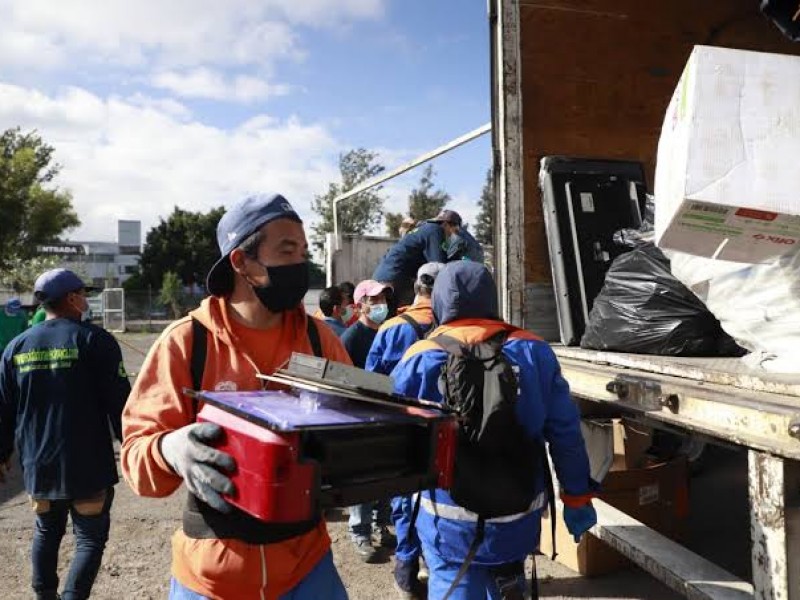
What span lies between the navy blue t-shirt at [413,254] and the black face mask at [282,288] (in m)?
3.33

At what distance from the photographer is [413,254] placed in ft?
16.8

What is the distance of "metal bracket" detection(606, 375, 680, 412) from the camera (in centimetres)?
213

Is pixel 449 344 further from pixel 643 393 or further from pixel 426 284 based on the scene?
pixel 426 284

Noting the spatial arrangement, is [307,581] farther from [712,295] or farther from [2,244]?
[2,244]

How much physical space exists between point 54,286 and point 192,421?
7.04 ft

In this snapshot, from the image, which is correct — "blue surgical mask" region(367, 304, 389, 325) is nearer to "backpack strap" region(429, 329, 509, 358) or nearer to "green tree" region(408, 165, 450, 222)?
"backpack strap" region(429, 329, 509, 358)

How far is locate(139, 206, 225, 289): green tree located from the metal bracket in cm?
3632

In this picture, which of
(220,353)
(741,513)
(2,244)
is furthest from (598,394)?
(2,244)

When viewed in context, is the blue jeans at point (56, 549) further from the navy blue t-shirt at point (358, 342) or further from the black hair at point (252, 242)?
the black hair at point (252, 242)

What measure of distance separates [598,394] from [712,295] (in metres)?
0.59

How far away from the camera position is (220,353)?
167 cm

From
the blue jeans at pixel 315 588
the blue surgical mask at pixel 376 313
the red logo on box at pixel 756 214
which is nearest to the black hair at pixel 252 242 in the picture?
the blue jeans at pixel 315 588

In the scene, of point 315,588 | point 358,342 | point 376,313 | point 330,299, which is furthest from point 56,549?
point 330,299

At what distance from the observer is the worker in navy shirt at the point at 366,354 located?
4.18 m
